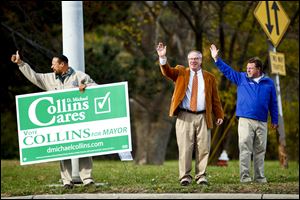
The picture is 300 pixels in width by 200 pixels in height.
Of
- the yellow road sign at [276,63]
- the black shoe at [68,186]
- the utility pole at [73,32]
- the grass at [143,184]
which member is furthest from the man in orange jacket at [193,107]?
the yellow road sign at [276,63]

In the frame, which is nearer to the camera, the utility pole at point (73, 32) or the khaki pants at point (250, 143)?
the khaki pants at point (250, 143)

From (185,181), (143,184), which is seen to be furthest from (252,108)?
(143,184)

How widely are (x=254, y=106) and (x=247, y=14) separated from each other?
44.0ft

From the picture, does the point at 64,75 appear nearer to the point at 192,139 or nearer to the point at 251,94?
the point at 192,139

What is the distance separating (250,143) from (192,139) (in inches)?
49.1

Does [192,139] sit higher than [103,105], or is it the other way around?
[103,105]

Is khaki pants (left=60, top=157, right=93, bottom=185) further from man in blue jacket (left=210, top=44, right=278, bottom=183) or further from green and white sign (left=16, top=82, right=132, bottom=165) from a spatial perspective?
man in blue jacket (left=210, top=44, right=278, bottom=183)

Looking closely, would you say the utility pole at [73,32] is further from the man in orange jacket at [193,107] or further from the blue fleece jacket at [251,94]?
the blue fleece jacket at [251,94]

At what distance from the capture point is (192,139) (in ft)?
39.2

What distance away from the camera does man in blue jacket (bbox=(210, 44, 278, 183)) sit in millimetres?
12461

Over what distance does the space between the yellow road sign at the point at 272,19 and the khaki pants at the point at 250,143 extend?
3.85 meters

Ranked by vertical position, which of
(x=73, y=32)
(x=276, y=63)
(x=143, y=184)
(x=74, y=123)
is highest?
(x=73, y=32)

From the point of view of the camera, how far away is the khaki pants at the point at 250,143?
12.7m

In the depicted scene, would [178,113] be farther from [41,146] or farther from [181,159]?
[41,146]
